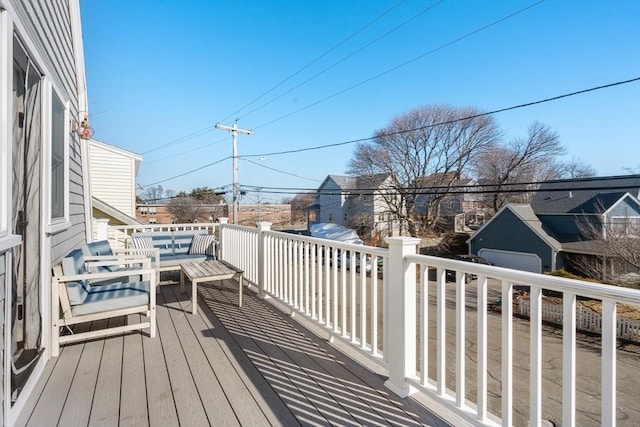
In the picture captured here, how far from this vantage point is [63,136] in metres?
3.31

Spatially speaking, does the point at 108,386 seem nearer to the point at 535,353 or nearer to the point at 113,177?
the point at 535,353

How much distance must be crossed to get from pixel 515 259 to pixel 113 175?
1980 centimetres

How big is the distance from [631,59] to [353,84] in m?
8.71

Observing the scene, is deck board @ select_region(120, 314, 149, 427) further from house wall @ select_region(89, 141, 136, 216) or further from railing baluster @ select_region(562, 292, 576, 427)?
house wall @ select_region(89, 141, 136, 216)

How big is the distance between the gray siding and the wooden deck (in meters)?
1.11

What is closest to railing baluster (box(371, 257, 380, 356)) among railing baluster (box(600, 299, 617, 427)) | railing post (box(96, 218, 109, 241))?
railing baluster (box(600, 299, 617, 427))

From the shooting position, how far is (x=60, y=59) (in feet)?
10.7

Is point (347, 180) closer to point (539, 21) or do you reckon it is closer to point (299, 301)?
point (539, 21)

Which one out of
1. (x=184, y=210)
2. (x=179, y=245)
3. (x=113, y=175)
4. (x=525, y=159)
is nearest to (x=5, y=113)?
(x=179, y=245)

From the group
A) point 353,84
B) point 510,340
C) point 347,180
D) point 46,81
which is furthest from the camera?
point 347,180

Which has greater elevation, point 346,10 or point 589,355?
point 346,10

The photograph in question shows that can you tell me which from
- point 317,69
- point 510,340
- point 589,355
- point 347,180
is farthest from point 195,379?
point 347,180

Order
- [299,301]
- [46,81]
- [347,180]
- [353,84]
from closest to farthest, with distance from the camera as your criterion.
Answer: [46,81] < [299,301] < [353,84] < [347,180]

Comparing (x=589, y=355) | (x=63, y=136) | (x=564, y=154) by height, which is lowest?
(x=589, y=355)
